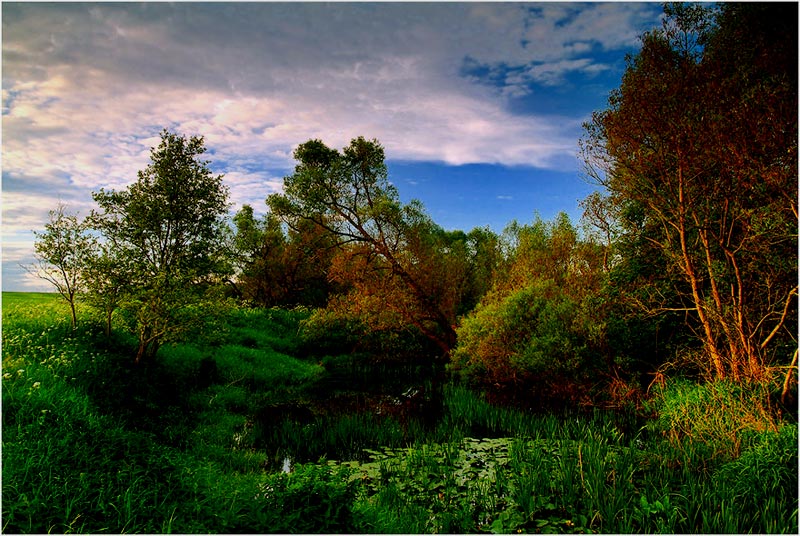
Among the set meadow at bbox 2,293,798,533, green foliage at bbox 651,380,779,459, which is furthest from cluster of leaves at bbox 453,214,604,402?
green foliage at bbox 651,380,779,459

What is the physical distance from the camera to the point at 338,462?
31.1 feet

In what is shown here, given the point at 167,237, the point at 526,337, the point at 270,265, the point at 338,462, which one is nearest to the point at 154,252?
the point at 167,237

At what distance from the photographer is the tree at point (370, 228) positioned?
22877 millimetres

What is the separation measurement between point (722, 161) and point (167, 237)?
640 inches

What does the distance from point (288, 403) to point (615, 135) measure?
13.3 meters

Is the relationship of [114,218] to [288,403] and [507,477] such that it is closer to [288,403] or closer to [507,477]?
[288,403]

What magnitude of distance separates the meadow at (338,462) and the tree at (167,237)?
4.53ft

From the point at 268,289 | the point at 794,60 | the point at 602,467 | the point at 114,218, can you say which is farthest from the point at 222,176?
the point at 268,289

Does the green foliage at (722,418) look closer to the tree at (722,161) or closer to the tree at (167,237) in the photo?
the tree at (722,161)

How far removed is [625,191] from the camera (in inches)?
477

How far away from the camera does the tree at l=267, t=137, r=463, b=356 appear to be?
901 inches

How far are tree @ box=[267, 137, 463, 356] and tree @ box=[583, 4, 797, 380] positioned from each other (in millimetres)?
12914

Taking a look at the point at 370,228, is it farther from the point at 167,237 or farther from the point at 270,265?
the point at 270,265

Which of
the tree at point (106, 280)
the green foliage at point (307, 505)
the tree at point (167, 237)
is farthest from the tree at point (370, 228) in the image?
the green foliage at point (307, 505)
